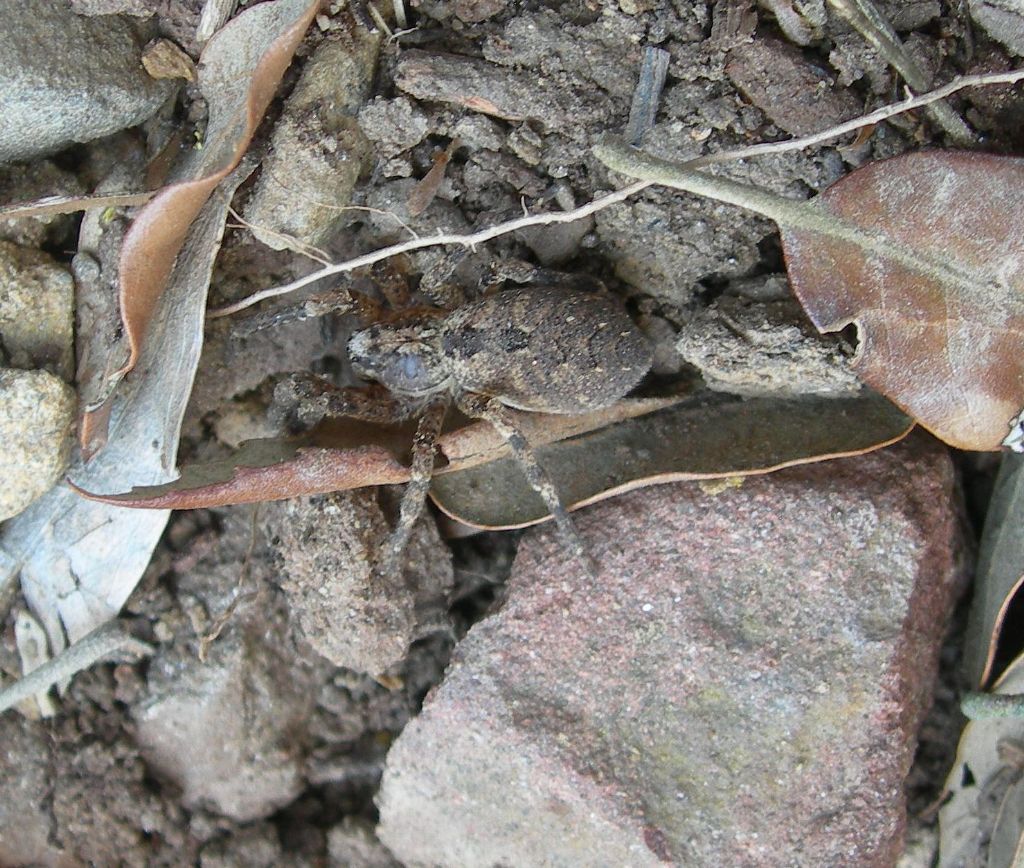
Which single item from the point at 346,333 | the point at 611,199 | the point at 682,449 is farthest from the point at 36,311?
the point at 682,449

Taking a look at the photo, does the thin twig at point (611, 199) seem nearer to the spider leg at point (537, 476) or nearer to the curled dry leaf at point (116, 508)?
the curled dry leaf at point (116, 508)

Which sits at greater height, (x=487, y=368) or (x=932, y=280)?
(x=932, y=280)

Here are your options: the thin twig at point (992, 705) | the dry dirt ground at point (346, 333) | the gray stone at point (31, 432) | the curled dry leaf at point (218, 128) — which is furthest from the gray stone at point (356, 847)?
the thin twig at point (992, 705)

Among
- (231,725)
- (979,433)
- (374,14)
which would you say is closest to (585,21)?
(374,14)

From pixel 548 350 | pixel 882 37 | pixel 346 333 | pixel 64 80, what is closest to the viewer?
pixel 882 37

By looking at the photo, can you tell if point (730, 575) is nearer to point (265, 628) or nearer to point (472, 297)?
point (472, 297)

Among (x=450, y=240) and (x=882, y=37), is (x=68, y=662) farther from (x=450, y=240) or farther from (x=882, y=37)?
(x=882, y=37)
